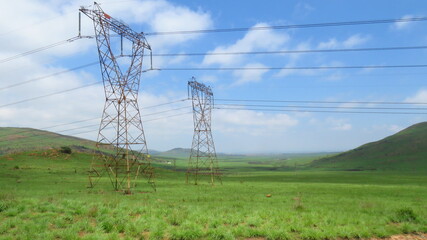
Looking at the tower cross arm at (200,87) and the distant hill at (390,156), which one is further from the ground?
the tower cross arm at (200,87)

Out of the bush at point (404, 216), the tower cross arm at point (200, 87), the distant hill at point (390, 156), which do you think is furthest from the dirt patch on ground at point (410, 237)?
the distant hill at point (390, 156)

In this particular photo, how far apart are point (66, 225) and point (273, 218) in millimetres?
9396

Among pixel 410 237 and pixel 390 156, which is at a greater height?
pixel 410 237

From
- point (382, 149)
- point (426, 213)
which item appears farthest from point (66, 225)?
point (382, 149)

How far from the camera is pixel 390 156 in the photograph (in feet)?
514

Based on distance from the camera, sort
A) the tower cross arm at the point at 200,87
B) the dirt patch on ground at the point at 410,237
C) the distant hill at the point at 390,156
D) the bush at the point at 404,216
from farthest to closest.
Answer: the distant hill at the point at 390,156 < the tower cross arm at the point at 200,87 < the bush at the point at 404,216 < the dirt patch on ground at the point at 410,237

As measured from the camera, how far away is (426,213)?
17547mm

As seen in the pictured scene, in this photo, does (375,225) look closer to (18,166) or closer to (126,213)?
(126,213)

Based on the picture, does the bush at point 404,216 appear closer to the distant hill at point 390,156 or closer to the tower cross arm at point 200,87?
the tower cross arm at point 200,87

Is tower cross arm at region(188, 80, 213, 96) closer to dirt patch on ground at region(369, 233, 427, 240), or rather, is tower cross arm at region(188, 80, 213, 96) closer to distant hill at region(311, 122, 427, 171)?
dirt patch on ground at region(369, 233, 427, 240)

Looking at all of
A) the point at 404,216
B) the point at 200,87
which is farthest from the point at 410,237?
the point at 200,87

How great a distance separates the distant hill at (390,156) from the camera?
137875 mm

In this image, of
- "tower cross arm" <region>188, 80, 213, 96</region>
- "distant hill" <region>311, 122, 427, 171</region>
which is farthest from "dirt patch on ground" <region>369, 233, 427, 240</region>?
"distant hill" <region>311, 122, 427, 171</region>

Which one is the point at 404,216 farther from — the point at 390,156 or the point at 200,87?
the point at 390,156
